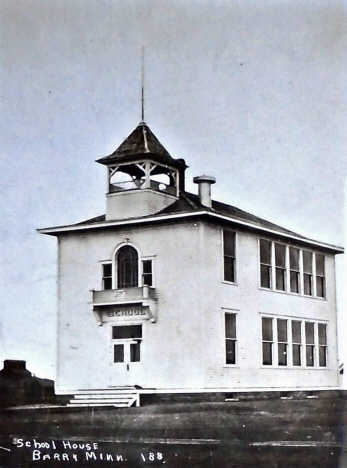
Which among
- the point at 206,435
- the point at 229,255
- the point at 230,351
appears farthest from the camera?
the point at 229,255

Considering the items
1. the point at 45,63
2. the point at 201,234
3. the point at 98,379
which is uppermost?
the point at 45,63

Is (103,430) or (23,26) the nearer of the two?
(103,430)

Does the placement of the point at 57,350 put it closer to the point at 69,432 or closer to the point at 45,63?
the point at 69,432

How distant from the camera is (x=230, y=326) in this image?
6.29m

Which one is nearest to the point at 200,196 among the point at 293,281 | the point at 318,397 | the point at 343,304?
the point at 293,281

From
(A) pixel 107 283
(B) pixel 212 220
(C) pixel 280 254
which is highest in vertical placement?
(B) pixel 212 220

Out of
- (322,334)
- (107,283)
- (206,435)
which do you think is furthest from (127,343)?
(322,334)

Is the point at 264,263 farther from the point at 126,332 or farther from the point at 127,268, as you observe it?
the point at 126,332

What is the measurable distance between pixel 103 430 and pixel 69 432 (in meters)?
0.28

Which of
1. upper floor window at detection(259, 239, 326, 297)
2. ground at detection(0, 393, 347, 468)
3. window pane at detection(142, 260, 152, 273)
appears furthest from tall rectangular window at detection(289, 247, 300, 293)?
window pane at detection(142, 260, 152, 273)

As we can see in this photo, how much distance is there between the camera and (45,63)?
670cm

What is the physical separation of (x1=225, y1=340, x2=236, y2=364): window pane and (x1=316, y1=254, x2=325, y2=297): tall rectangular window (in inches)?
32.2
